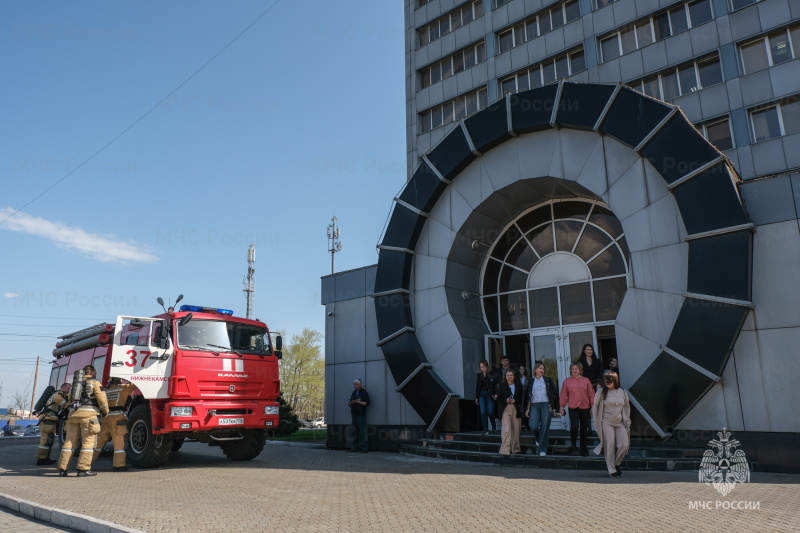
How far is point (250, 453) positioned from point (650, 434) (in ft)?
27.6

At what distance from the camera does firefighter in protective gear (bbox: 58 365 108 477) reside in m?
9.73

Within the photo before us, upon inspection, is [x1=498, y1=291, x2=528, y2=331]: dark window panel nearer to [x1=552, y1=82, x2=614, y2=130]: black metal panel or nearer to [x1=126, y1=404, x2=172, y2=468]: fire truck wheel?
[x1=552, y1=82, x2=614, y2=130]: black metal panel

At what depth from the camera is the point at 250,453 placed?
11859mm

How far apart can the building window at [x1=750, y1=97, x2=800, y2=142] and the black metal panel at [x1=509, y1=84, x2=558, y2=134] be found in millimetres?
11055

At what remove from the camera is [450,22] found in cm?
2780

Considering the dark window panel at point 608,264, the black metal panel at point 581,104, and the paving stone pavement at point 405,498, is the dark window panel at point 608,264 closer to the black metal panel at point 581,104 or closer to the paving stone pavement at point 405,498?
the black metal panel at point 581,104

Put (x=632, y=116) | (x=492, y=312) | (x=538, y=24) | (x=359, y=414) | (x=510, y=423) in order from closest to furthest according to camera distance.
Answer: (x=510, y=423)
(x=632, y=116)
(x=359, y=414)
(x=492, y=312)
(x=538, y=24)

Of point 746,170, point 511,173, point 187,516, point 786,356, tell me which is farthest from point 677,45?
point 187,516

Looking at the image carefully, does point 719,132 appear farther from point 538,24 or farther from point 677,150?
point 677,150

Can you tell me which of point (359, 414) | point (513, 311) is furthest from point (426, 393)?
point (513, 311)

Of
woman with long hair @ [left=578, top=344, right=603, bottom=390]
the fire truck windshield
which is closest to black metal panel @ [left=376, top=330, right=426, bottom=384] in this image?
the fire truck windshield

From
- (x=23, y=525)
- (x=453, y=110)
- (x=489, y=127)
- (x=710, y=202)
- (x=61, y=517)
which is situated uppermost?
(x=453, y=110)

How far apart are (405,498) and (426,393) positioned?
23.4ft

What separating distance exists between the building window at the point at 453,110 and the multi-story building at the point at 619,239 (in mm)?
3562
